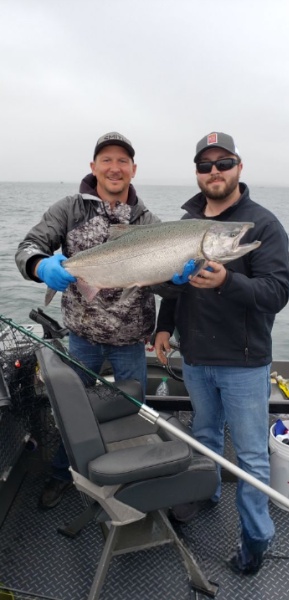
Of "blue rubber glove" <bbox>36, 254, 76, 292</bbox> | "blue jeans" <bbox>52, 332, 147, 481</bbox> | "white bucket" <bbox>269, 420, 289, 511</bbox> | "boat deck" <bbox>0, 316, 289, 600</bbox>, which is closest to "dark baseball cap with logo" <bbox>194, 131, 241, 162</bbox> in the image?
"blue rubber glove" <bbox>36, 254, 76, 292</bbox>

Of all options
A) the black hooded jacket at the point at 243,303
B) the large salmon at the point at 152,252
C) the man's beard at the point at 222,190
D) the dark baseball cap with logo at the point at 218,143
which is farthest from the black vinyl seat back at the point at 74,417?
the dark baseball cap with logo at the point at 218,143

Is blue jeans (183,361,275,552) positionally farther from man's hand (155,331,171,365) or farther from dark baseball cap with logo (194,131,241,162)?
dark baseball cap with logo (194,131,241,162)

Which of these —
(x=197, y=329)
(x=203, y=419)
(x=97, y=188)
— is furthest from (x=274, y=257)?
(x=97, y=188)

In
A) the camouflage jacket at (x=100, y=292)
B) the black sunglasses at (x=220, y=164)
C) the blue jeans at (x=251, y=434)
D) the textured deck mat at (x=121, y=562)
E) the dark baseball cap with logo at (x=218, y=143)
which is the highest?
the dark baseball cap with logo at (x=218, y=143)

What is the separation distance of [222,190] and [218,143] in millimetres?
284

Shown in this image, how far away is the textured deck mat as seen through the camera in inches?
108

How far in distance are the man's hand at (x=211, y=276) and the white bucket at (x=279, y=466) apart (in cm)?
160

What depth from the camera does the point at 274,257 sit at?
2553mm

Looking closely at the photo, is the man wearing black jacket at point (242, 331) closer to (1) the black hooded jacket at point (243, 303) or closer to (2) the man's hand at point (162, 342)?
(1) the black hooded jacket at point (243, 303)

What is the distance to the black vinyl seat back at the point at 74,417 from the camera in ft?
7.54

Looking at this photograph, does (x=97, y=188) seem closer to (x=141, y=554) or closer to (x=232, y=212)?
(x=232, y=212)

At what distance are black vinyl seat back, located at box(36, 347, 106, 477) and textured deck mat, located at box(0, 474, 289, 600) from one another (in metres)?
0.96

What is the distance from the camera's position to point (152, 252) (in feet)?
9.09

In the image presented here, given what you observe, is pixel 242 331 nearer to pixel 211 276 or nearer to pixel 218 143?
pixel 211 276
